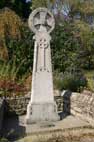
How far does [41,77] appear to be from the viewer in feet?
27.0

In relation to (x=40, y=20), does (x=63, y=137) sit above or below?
below

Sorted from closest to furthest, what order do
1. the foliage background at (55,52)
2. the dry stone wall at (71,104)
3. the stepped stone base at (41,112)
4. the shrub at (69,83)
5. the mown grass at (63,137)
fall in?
the mown grass at (63,137) < the dry stone wall at (71,104) < the stepped stone base at (41,112) < the shrub at (69,83) < the foliage background at (55,52)

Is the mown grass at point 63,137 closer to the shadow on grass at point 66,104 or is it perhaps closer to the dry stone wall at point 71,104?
the dry stone wall at point 71,104

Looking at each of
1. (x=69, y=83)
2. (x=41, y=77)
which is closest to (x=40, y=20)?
(x=41, y=77)

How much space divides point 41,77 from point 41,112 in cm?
91

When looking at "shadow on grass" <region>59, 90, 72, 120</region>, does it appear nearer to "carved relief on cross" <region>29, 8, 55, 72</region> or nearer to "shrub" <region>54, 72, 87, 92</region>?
"carved relief on cross" <region>29, 8, 55, 72</region>

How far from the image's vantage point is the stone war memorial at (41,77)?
8.18 m

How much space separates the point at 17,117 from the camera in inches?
355

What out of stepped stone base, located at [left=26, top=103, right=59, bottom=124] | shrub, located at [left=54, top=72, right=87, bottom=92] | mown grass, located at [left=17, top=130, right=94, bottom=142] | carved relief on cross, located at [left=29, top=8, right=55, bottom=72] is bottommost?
mown grass, located at [left=17, top=130, right=94, bottom=142]

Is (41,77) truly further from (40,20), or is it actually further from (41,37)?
(40,20)

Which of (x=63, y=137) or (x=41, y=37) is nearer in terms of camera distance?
(x=63, y=137)

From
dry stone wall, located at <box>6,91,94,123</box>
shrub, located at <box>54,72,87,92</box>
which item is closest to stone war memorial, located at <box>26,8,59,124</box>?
dry stone wall, located at <box>6,91,94,123</box>

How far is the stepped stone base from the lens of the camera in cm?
816

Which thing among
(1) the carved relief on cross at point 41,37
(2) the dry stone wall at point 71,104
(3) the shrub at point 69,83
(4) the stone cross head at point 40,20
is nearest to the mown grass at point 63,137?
(2) the dry stone wall at point 71,104
